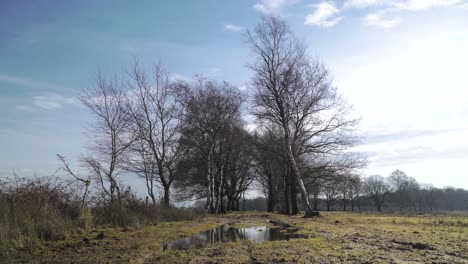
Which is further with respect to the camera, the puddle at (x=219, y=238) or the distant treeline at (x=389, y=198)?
the distant treeline at (x=389, y=198)

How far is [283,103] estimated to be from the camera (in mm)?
21609

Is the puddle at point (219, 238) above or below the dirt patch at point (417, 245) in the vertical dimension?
below

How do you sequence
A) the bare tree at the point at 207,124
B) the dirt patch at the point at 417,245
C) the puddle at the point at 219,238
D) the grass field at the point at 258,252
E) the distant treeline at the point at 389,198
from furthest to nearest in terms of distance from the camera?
the distant treeline at the point at 389,198
the bare tree at the point at 207,124
the puddle at the point at 219,238
the dirt patch at the point at 417,245
the grass field at the point at 258,252

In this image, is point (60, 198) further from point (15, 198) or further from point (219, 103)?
point (219, 103)

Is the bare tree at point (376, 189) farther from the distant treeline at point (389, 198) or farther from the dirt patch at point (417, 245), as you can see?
the dirt patch at point (417, 245)

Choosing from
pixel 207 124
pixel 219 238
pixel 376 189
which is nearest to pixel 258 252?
pixel 219 238

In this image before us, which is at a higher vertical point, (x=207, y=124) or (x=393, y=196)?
(x=207, y=124)

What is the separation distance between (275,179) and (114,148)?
24.5 metres

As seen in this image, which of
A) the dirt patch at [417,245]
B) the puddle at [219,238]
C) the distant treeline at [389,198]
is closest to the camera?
the dirt patch at [417,245]

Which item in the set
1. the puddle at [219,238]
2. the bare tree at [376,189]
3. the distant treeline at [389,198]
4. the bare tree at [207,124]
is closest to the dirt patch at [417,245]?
the puddle at [219,238]

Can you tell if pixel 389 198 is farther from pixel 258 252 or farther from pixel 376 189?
pixel 258 252

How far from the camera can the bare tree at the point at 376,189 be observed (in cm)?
8538

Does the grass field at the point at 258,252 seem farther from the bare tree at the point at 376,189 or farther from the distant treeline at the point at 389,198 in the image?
the bare tree at the point at 376,189

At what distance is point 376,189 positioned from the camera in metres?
87.1
